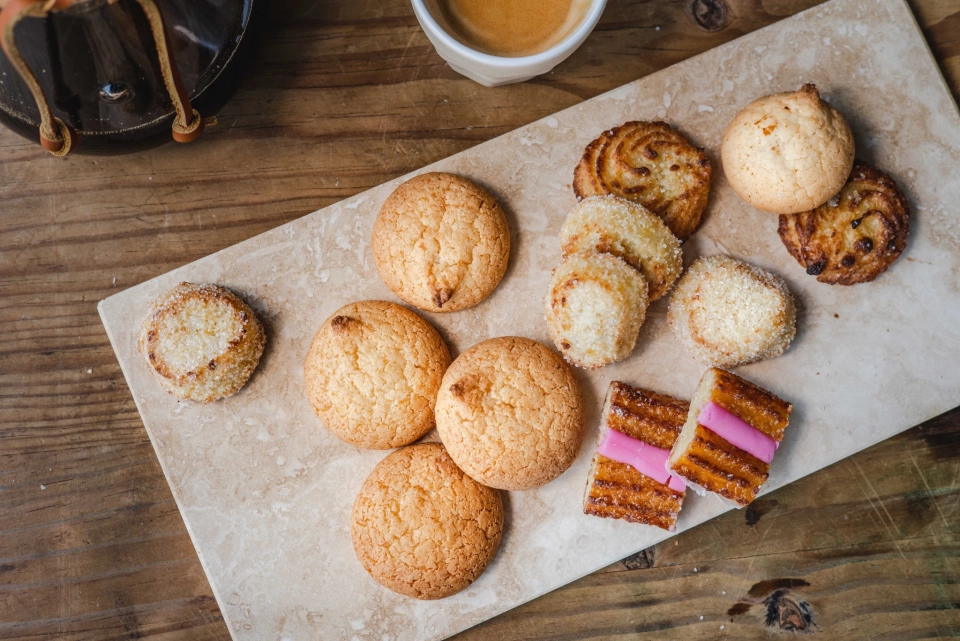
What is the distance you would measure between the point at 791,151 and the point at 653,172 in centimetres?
29

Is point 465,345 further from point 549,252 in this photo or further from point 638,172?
point 638,172

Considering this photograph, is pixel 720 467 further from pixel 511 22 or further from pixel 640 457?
pixel 511 22

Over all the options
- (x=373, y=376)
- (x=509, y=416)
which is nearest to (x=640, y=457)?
(x=509, y=416)

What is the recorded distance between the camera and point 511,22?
5.08 ft

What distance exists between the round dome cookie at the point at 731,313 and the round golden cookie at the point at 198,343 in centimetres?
99

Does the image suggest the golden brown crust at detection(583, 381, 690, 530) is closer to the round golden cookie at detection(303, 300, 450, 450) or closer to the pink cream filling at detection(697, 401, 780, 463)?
the pink cream filling at detection(697, 401, 780, 463)

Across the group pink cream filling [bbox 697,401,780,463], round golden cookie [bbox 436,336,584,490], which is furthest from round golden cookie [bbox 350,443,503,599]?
pink cream filling [bbox 697,401,780,463]

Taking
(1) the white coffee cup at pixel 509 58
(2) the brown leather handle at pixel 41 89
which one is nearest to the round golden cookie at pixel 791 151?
(1) the white coffee cup at pixel 509 58

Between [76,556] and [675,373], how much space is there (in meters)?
1.50

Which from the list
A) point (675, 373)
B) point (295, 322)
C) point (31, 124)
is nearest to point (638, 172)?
point (675, 373)

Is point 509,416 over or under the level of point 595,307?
under

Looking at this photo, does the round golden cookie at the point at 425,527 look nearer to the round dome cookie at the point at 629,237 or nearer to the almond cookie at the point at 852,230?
the round dome cookie at the point at 629,237

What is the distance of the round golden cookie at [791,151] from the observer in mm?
1535

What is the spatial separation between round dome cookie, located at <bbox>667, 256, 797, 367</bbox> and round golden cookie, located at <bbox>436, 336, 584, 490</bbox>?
31 centimetres
